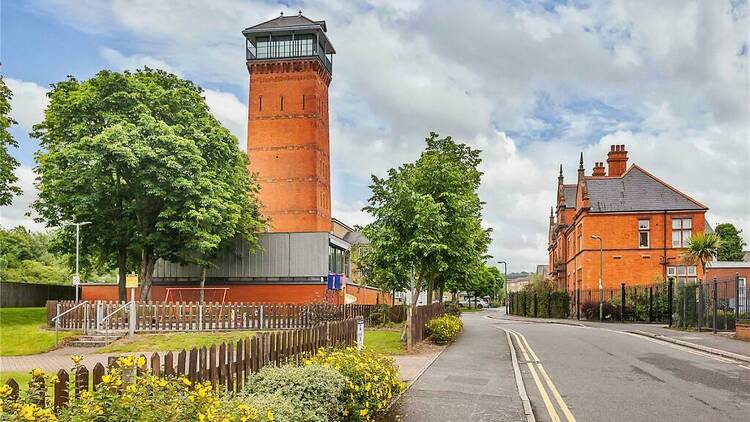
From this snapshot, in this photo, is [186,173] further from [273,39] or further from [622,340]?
[273,39]

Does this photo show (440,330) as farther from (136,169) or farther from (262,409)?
(136,169)

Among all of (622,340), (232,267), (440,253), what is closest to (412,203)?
(440,253)

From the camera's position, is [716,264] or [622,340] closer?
[622,340]

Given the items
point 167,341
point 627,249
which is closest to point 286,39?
point 627,249

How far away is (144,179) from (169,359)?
102 ft

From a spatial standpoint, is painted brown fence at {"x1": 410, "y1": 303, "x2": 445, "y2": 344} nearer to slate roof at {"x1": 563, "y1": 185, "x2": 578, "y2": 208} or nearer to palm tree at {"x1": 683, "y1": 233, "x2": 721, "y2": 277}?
palm tree at {"x1": 683, "y1": 233, "x2": 721, "y2": 277}

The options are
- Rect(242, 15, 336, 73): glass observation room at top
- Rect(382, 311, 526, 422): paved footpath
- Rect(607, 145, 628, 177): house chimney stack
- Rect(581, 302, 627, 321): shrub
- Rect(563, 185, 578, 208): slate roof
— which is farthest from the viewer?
Rect(563, 185, 578, 208): slate roof

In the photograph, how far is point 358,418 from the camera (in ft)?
30.2

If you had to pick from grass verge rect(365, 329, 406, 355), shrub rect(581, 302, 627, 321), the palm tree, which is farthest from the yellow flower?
shrub rect(581, 302, 627, 321)

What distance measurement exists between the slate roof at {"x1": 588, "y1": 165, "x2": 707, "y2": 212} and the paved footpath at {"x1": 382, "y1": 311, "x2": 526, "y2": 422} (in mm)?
39638

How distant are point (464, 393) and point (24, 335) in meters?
24.0

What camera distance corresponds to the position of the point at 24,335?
2902cm

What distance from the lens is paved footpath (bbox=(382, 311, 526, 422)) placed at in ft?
33.4

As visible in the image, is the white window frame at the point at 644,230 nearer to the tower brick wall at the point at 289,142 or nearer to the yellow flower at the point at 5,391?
the tower brick wall at the point at 289,142
